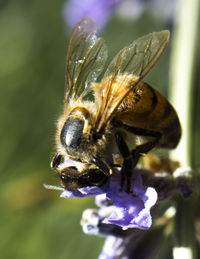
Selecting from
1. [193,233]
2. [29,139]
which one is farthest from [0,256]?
[193,233]

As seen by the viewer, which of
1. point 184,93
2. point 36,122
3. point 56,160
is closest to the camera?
point 56,160

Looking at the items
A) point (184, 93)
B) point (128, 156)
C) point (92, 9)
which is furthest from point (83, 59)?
point (92, 9)

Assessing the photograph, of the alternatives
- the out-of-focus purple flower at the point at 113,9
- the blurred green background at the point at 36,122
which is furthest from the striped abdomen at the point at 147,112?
the out-of-focus purple flower at the point at 113,9

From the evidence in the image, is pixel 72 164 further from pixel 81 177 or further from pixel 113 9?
pixel 113 9

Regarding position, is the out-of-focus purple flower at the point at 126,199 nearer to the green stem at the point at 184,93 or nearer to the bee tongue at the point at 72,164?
the bee tongue at the point at 72,164

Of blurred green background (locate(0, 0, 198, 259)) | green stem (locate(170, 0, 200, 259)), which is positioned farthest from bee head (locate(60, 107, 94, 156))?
blurred green background (locate(0, 0, 198, 259))

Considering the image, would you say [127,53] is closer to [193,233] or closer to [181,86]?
[193,233]

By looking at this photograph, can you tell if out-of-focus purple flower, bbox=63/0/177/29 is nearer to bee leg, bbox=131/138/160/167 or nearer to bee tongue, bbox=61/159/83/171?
bee leg, bbox=131/138/160/167
